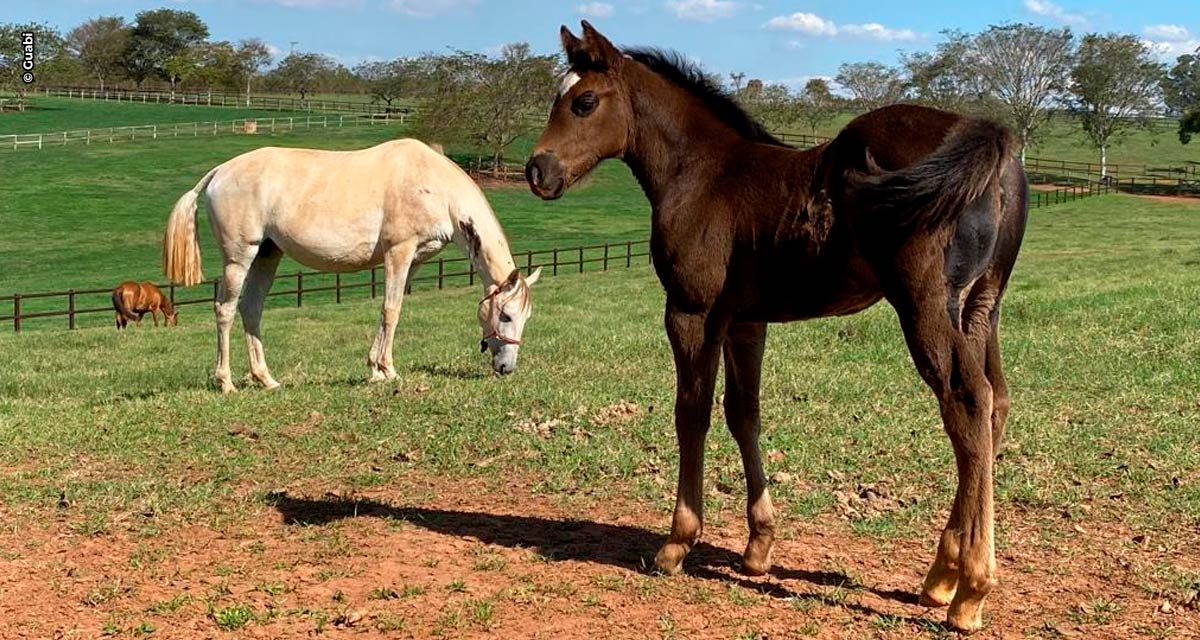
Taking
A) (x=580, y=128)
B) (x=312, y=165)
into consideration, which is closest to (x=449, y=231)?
(x=312, y=165)

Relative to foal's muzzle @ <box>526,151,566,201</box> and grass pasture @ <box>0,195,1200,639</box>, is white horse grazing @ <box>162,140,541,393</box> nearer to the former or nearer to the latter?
grass pasture @ <box>0,195,1200,639</box>

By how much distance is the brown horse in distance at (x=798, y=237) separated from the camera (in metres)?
4.00

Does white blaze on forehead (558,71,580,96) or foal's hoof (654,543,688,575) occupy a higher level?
white blaze on forehead (558,71,580,96)

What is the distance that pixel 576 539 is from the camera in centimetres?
555

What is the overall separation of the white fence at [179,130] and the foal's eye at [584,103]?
68.9 m

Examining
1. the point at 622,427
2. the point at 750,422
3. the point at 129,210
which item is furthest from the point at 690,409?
the point at 129,210

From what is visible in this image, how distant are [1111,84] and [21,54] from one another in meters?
89.0

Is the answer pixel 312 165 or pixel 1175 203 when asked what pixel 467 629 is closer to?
pixel 312 165

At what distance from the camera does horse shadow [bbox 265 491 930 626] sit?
4.79 metres

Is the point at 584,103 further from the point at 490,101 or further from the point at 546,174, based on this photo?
the point at 490,101

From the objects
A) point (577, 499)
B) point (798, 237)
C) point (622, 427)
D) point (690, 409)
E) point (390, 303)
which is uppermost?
point (798, 237)

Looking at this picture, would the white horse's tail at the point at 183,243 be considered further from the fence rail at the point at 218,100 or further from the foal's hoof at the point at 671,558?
the fence rail at the point at 218,100

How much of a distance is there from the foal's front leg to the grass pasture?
0.19 metres

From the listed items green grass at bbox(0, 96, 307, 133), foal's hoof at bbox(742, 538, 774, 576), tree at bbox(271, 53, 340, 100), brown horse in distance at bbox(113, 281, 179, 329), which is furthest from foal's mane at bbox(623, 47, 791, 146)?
tree at bbox(271, 53, 340, 100)
